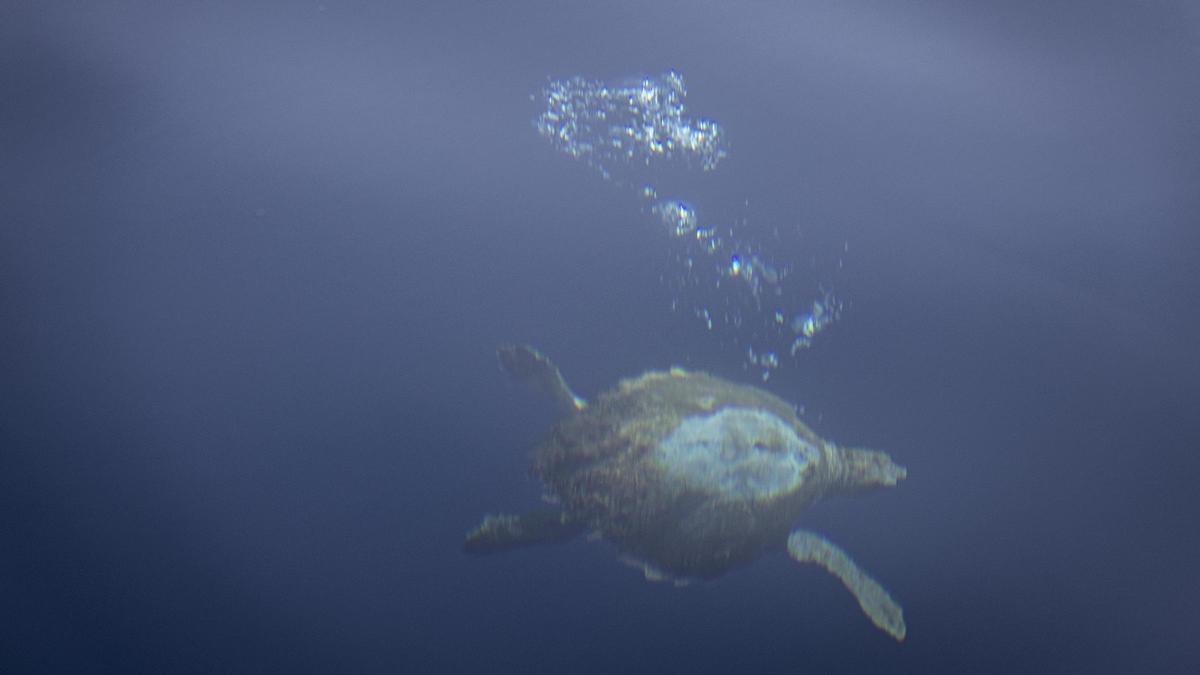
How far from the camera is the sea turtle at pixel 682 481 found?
210 inches

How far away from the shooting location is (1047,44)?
7.01 m

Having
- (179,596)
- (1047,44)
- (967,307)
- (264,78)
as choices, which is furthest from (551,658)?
(1047,44)

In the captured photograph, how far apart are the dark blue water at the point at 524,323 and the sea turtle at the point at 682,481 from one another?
3.02 feet

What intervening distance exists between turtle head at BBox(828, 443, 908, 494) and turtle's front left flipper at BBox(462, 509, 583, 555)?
7.84 ft

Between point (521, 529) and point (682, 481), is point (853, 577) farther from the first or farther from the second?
point (521, 529)

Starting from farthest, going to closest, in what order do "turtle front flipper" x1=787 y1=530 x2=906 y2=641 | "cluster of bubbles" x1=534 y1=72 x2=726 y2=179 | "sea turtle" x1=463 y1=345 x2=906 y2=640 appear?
"cluster of bubbles" x1=534 y1=72 x2=726 y2=179 → "turtle front flipper" x1=787 y1=530 x2=906 y2=641 → "sea turtle" x1=463 y1=345 x2=906 y2=640

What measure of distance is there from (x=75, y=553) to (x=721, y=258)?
6.86m

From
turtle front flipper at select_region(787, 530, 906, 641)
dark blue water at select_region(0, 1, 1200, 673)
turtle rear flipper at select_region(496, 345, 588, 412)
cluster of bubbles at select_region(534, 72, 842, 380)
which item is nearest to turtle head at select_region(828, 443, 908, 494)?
turtle front flipper at select_region(787, 530, 906, 641)

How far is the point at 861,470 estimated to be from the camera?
20.6ft

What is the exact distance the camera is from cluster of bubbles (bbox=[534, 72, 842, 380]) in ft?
24.2

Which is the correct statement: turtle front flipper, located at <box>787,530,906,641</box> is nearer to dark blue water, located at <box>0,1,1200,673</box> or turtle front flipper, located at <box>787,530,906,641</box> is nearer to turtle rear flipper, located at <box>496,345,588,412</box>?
dark blue water, located at <box>0,1,1200,673</box>

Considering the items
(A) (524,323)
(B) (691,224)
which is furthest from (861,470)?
(A) (524,323)

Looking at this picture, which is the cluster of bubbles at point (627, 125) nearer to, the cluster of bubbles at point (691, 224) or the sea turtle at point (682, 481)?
the cluster of bubbles at point (691, 224)

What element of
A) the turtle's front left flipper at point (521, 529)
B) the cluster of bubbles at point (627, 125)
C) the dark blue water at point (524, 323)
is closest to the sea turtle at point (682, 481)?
the turtle's front left flipper at point (521, 529)
